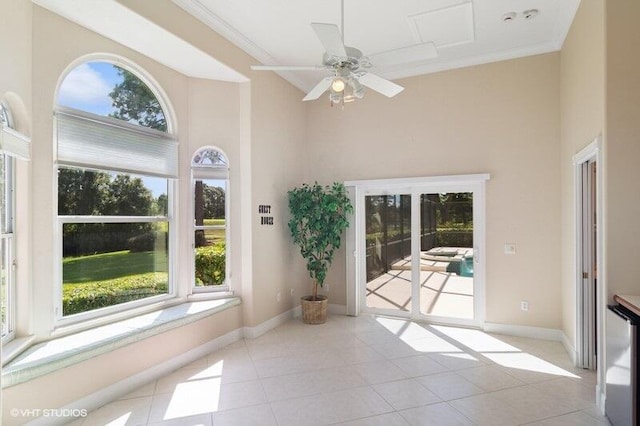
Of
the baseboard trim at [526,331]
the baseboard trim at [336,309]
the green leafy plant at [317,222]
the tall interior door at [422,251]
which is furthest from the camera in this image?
the baseboard trim at [336,309]

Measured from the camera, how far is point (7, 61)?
237cm

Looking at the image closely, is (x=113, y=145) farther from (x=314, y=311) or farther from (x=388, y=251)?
(x=388, y=251)

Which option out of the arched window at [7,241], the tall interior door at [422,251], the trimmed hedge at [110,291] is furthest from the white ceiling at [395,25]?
the trimmed hedge at [110,291]

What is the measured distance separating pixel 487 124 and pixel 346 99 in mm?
2709

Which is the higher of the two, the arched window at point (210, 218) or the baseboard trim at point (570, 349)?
the arched window at point (210, 218)

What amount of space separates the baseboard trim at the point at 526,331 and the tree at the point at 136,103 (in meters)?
4.74

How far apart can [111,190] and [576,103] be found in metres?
4.72

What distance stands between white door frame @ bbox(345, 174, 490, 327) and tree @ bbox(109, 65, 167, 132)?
2768 mm

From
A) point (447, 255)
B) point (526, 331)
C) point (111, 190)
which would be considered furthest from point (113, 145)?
point (526, 331)

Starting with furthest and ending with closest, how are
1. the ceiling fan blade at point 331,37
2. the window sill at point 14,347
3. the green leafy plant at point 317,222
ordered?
the green leafy plant at point 317,222
the window sill at point 14,347
the ceiling fan blade at point 331,37

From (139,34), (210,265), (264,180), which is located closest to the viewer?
(139,34)

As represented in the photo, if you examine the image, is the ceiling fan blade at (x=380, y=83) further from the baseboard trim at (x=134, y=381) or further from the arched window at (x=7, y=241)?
the baseboard trim at (x=134, y=381)

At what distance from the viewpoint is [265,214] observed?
4766 mm

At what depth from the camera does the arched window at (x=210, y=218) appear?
14.4 ft
